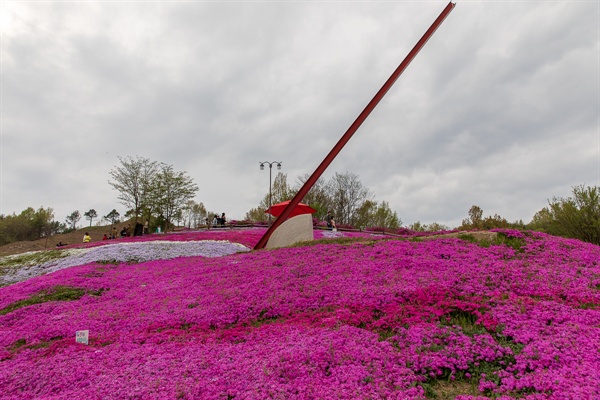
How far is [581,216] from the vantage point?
66.0 feet

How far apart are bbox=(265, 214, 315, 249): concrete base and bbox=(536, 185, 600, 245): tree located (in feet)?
47.3

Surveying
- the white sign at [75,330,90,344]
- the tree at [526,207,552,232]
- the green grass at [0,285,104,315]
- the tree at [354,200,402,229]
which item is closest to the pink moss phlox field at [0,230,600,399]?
the white sign at [75,330,90,344]

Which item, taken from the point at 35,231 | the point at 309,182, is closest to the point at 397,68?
the point at 309,182

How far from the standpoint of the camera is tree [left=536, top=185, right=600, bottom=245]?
1977 centimetres

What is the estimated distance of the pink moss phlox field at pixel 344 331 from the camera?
4.65 meters

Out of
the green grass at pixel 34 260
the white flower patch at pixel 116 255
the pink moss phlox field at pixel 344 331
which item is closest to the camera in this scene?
the pink moss phlox field at pixel 344 331

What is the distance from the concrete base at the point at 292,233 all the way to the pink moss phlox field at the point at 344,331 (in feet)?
20.0

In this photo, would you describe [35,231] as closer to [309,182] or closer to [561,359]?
[309,182]

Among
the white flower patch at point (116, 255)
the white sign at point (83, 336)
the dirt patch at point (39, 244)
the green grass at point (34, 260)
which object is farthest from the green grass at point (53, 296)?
the dirt patch at point (39, 244)

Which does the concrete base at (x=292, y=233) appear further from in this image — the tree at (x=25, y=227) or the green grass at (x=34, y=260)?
the tree at (x=25, y=227)

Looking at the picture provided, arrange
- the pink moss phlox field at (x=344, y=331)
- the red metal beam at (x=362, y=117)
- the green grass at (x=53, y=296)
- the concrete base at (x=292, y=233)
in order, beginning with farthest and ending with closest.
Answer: the concrete base at (x=292, y=233) → the red metal beam at (x=362, y=117) → the green grass at (x=53, y=296) → the pink moss phlox field at (x=344, y=331)

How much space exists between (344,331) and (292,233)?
1188cm

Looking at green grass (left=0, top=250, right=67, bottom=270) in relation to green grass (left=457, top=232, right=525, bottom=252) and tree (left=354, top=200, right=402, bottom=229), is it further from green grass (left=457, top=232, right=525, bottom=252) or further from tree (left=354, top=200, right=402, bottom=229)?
tree (left=354, top=200, right=402, bottom=229)

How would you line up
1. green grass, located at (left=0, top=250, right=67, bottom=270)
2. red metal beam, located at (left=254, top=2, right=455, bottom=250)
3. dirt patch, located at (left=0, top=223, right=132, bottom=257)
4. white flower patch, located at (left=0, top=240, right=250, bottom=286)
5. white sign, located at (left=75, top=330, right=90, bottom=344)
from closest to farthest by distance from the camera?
white sign, located at (left=75, top=330, right=90, bottom=344), red metal beam, located at (left=254, top=2, right=455, bottom=250), white flower patch, located at (left=0, top=240, right=250, bottom=286), green grass, located at (left=0, top=250, right=67, bottom=270), dirt patch, located at (left=0, top=223, right=132, bottom=257)
